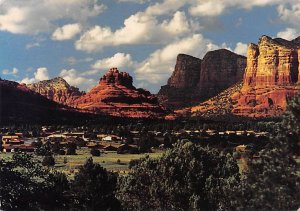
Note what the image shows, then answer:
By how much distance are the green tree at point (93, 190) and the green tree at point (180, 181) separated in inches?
34.7

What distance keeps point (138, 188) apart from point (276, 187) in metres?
19.7

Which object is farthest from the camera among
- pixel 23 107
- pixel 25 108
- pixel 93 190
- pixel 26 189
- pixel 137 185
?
pixel 25 108

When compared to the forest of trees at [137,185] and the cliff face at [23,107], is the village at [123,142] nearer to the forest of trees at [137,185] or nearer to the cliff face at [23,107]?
the cliff face at [23,107]

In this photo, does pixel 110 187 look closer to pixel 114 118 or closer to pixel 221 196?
pixel 221 196

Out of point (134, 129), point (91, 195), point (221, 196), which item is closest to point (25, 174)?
point (91, 195)

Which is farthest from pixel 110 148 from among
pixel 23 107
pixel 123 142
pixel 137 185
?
pixel 23 107

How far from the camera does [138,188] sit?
123 ft

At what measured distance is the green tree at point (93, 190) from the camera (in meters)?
36.4

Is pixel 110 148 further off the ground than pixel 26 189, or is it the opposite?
pixel 110 148

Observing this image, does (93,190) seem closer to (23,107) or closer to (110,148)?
(110,148)

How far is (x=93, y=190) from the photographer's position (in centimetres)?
3725

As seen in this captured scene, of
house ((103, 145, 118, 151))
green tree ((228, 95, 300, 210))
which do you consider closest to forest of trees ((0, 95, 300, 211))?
green tree ((228, 95, 300, 210))

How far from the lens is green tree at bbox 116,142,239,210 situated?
35219 millimetres

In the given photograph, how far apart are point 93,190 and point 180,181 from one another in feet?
21.6
